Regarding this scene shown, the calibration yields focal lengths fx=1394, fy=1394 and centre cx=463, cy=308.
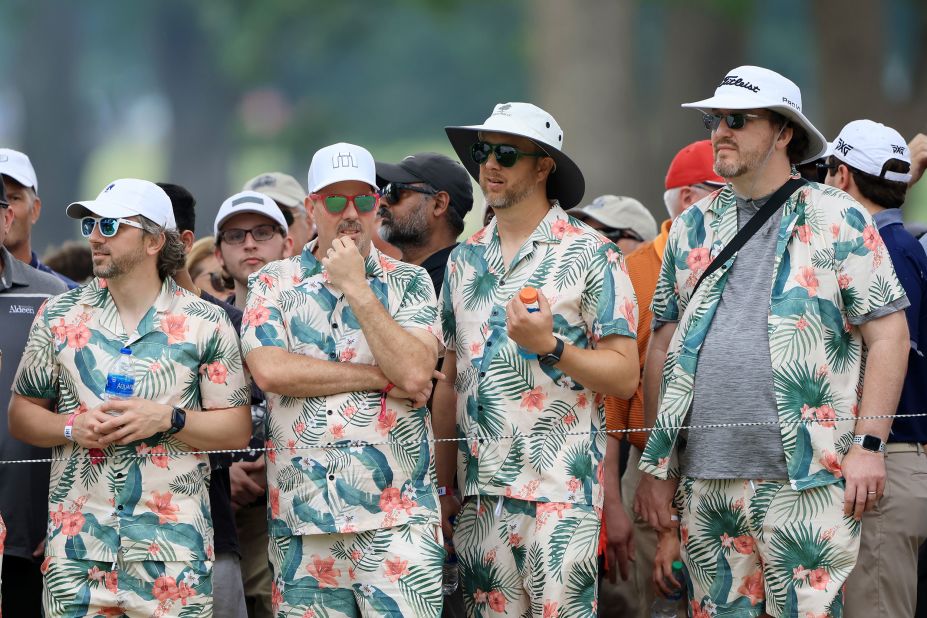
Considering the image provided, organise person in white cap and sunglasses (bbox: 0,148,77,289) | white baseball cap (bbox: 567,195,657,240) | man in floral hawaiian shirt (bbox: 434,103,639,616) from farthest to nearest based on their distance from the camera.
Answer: white baseball cap (bbox: 567,195,657,240) < person in white cap and sunglasses (bbox: 0,148,77,289) < man in floral hawaiian shirt (bbox: 434,103,639,616)

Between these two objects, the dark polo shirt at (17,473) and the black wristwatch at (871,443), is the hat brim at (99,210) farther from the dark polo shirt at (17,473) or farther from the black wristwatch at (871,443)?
the black wristwatch at (871,443)

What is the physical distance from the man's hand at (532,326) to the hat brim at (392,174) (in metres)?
1.77

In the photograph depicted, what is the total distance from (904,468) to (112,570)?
2.92 m

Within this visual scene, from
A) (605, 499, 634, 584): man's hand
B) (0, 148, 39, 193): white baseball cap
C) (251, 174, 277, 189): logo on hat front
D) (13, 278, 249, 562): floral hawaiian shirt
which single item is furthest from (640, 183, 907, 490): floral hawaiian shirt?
(0, 148, 39, 193): white baseball cap

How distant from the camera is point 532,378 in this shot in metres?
5.03

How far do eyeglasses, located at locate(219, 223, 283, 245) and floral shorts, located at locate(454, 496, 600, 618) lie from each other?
77.8 inches

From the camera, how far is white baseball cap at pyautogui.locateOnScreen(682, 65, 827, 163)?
500cm

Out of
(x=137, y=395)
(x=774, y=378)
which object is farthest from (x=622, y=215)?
(x=137, y=395)

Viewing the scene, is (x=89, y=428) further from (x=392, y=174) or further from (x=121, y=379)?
(x=392, y=174)

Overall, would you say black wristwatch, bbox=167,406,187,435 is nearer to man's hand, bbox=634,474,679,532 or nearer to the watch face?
man's hand, bbox=634,474,679,532

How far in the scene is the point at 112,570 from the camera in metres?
4.84

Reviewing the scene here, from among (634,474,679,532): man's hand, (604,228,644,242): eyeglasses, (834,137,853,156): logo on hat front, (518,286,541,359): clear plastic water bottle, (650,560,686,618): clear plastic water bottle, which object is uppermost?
(834,137,853,156): logo on hat front

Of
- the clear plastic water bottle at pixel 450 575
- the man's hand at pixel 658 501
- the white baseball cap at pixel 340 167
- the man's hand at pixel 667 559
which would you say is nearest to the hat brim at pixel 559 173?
the white baseball cap at pixel 340 167

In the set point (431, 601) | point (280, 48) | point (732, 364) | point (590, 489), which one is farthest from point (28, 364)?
point (280, 48)
